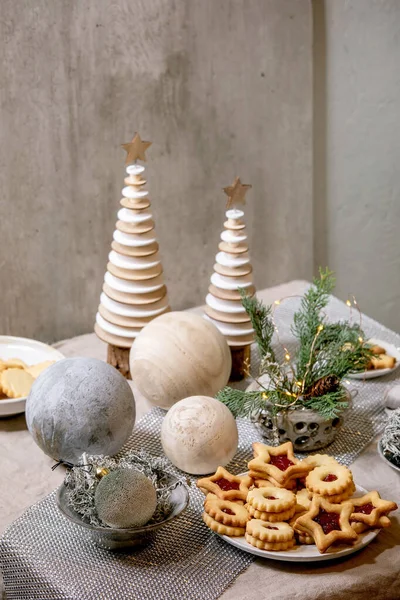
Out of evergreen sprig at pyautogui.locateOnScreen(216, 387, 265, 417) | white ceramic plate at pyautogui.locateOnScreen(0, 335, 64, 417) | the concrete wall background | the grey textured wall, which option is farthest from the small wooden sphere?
the concrete wall background

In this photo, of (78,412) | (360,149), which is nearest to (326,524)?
(78,412)

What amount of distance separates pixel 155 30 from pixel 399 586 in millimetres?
1649

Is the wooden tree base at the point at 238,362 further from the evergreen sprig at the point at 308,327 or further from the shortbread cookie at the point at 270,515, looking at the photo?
the shortbread cookie at the point at 270,515

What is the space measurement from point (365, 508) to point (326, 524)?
0.21 feet

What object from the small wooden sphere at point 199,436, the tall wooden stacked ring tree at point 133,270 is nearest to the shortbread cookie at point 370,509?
the small wooden sphere at point 199,436

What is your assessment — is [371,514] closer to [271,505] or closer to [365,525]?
[365,525]

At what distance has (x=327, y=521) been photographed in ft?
3.44

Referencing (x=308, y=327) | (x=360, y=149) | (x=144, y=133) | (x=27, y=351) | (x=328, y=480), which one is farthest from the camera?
(x=360, y=149)

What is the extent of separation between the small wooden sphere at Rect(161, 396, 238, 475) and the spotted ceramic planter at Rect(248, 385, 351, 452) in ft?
0.21

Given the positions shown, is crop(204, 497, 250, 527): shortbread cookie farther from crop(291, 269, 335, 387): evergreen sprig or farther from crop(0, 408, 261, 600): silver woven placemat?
crop(291, 269, 335, 387): evergreen sprig

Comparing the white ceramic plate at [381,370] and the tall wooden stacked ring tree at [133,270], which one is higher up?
the tall wooden stacked ring tree at [133,270]

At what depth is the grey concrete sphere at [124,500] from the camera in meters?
0.99

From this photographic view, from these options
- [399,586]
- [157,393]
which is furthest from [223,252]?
[399,586]

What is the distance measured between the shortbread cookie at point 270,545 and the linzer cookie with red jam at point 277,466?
0.32 feet
